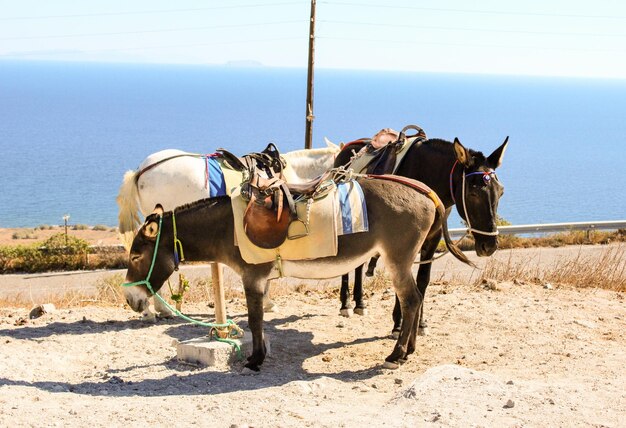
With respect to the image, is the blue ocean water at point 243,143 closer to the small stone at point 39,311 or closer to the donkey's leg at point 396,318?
the small stone at point 39,311

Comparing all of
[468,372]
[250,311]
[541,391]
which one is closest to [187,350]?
[250,311]

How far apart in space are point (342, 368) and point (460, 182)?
95.4 inches

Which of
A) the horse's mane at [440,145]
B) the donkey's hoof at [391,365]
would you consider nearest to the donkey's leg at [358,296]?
the horse's mane at [440,145]

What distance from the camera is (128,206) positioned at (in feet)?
34.3

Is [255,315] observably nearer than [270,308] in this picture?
Yes

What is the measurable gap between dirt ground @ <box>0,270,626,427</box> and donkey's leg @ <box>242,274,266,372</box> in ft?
0.53

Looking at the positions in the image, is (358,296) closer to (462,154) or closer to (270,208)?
(462,154)

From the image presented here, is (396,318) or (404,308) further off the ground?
(404,308)

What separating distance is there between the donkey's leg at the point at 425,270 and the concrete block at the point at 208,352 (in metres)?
2.29

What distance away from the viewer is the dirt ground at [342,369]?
22.5 ft

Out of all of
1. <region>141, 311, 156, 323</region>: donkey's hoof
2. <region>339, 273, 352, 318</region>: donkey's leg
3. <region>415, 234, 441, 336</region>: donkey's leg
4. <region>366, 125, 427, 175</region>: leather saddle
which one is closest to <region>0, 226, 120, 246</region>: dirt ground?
<region>141, 311, 156, 323</region>: donkey's hoof

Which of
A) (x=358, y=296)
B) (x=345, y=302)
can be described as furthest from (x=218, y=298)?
(x=358, y=296)

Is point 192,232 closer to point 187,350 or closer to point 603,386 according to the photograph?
point 187,350

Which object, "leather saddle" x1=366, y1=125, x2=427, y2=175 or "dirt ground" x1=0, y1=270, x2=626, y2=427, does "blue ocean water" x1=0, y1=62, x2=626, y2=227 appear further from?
"leather saddle" x1=366, y1=125, x2=427, y2=175
